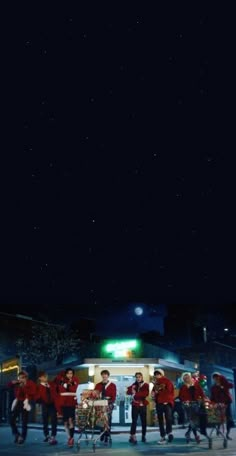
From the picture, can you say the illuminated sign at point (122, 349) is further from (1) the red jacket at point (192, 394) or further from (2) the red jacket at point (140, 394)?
(1) the red jacket at point (192, 394)

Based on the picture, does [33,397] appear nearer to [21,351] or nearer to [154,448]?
[154,448]

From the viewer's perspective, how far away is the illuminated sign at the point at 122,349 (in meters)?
27.7

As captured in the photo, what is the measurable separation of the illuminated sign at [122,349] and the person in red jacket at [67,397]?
1557 centimetres

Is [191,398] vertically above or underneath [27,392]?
underneath

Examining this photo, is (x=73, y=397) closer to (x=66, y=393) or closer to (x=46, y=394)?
(x=66, y=393)

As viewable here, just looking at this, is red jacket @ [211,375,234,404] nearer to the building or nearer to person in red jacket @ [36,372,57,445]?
person in red jacket @ [36,372,57,445]

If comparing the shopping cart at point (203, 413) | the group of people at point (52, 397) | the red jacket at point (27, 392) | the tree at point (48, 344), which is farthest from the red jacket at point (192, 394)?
the tree at point (48, 344)

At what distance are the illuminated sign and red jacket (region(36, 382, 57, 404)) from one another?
1552cm

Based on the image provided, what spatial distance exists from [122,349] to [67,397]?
1608cm

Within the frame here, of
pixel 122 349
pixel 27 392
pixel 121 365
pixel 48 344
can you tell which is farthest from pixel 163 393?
pixel 48 344

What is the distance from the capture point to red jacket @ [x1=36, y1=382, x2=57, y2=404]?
12.2 meters

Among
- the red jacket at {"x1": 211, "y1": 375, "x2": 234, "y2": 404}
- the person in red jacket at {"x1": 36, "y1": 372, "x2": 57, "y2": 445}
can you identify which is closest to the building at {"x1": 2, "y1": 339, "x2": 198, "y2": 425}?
the red jacket at {"x1": 211, "y1": 375, "x2": 234, "y2": 404}

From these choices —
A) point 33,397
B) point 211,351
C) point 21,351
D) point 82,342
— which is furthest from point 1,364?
point 33,397

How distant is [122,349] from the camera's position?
91.5ft
